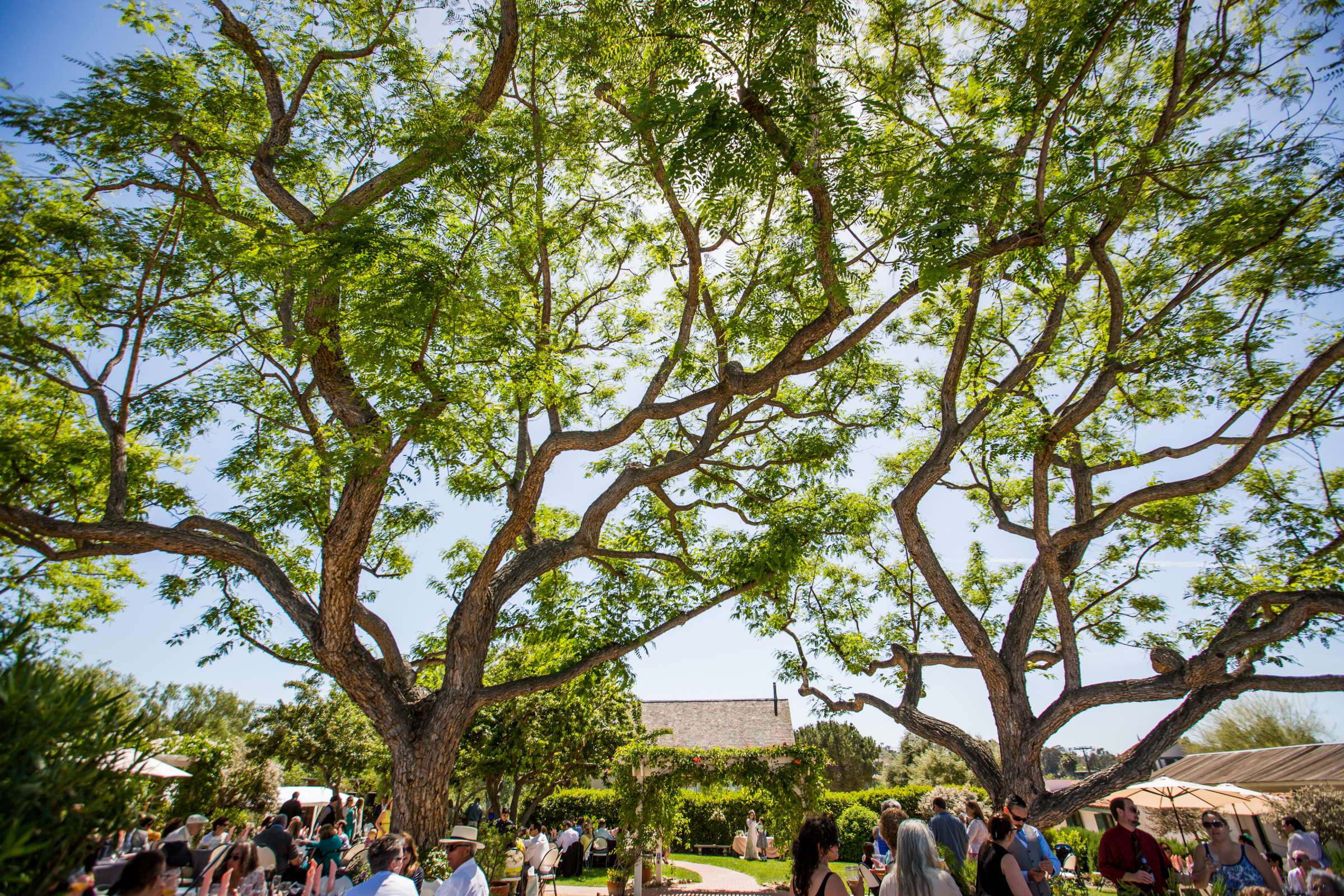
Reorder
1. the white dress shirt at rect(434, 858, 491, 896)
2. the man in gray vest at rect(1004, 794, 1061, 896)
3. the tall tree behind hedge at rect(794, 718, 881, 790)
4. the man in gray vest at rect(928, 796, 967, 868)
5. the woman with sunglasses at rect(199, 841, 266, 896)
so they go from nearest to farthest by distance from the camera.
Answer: the white dress shirt at rect(434, 858, 491, 896) → the man in gray vest at rect(1004, 794, 1061, 896) → the man in gray vest at rect(928, 796, 967, 868) → the woman with sunglasses at rect(199, 841, 266, 896) → the tall tree behind hedge at rect(794, 718, 881, 790)

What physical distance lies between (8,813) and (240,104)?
33.3ft

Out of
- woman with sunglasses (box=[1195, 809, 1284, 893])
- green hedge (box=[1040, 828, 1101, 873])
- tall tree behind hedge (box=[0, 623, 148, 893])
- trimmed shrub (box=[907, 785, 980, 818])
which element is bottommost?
green hedge (box=[1040, 828, 1101, 873])

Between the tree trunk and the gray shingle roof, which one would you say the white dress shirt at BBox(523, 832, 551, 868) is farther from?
the gray shingle roof

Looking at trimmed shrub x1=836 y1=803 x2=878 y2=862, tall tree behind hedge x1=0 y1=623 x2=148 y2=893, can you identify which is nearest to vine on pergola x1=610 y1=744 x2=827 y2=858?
trimmed shrub x1=836 y1=803 x2=878 y2=862

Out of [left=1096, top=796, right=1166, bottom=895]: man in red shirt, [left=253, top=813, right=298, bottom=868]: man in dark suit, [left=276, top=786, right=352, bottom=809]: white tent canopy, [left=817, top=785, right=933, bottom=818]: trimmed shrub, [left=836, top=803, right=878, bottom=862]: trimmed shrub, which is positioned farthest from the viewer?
[left=817, top=785, right=933, bottom=818]: trimmed shrub

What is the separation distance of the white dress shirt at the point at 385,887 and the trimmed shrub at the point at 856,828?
63.8 feet

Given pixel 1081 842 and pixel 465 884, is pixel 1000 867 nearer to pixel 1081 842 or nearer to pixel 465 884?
pixel 465 884

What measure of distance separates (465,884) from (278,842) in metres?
5.85

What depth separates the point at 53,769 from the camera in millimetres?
2295

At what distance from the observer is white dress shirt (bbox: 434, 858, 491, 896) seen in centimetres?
481

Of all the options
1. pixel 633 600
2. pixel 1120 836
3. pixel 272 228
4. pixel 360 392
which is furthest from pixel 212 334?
pixel 1120 836

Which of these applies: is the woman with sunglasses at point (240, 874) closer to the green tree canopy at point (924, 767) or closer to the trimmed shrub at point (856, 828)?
the trimmed shrub at point (856, 828)

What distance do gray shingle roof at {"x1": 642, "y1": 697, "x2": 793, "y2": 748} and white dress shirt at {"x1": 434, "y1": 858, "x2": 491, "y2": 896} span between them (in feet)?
87.0

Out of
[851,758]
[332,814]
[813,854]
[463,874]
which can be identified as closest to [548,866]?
[332,814]
